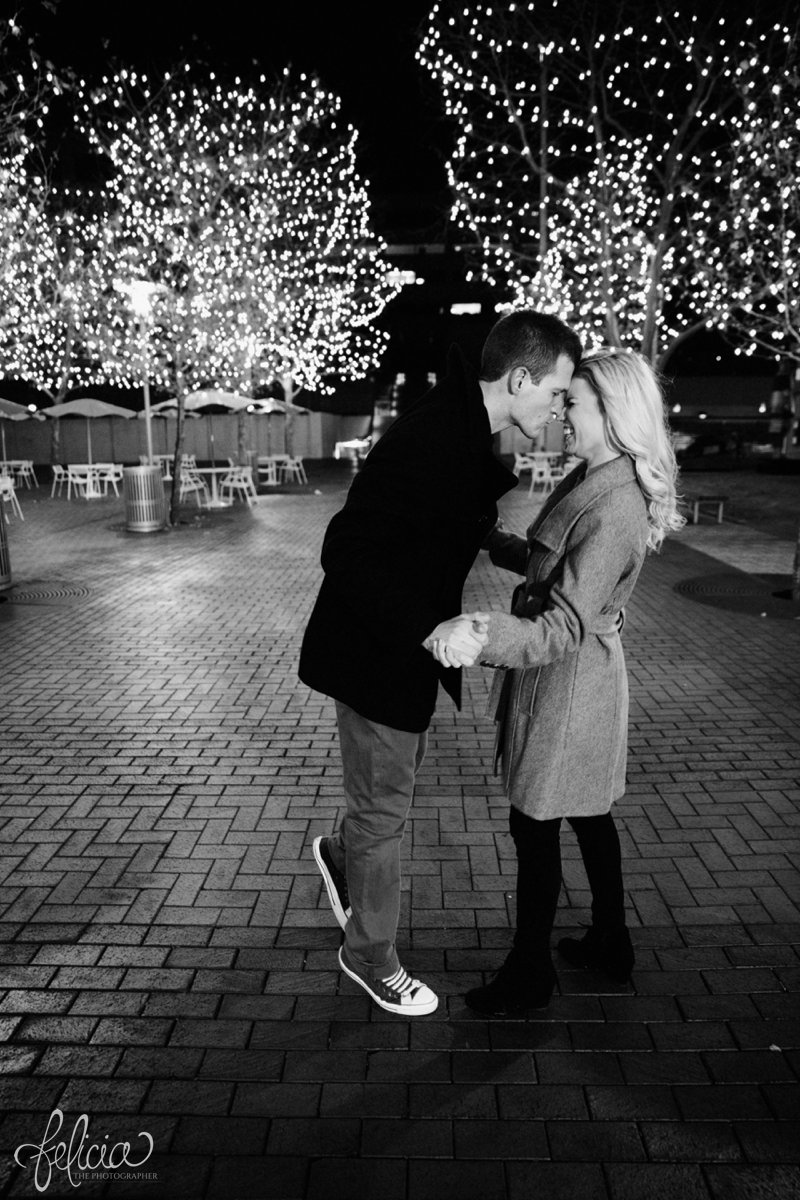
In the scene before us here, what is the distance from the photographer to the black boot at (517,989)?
9.39 feet

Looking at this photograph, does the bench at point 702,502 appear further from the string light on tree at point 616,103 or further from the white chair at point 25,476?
the white chair at point 25,476

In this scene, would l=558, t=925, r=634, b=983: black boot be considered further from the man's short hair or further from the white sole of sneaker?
the man's short hair

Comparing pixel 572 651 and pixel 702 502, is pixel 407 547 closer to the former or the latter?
pixel 572 651

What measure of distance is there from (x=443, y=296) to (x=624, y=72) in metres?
49.2

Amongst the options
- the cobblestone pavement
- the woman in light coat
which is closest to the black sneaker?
the cobblestone pavement

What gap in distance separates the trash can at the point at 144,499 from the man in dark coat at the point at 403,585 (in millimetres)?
12950

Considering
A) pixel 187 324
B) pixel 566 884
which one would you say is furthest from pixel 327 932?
pixel 187 324

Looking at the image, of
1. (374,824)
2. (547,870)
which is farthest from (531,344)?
(547,870)

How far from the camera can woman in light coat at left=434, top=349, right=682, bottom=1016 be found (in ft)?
8.34

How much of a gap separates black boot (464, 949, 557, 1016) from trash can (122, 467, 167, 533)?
13177 mm

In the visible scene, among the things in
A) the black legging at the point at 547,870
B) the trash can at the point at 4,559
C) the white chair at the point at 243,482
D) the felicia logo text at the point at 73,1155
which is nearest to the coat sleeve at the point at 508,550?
the black legging at the point at 547,870

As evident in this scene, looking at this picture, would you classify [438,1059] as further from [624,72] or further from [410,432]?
[624,72]

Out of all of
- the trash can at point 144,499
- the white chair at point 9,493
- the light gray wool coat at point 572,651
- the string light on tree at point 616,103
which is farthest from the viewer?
the string light on tree at point 616,103

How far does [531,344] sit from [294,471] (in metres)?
24.4
